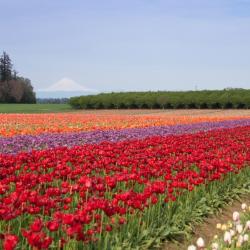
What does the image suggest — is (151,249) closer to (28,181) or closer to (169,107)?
(28,181)

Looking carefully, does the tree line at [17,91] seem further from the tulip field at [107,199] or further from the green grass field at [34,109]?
the tulip field at [107,199]

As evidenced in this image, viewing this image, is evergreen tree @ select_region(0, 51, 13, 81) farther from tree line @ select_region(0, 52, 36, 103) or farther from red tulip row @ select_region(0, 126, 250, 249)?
red tulip row @ select_region(0, 126, 250, 249)

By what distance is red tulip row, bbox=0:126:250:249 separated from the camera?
175 inches

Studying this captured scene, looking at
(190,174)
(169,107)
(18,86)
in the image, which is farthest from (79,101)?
(190,174)

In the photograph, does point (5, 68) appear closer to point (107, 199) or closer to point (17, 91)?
point (17, 91)

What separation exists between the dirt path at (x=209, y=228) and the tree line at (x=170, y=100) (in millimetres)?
51995

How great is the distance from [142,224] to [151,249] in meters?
0.32

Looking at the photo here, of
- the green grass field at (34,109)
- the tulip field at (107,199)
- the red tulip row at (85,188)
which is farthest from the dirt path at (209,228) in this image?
the green grass field at (34,109)

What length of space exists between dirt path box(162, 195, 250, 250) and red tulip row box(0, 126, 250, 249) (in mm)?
519

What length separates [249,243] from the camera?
5141 millimetres

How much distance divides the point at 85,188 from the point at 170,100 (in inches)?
2229

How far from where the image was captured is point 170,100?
61844mm

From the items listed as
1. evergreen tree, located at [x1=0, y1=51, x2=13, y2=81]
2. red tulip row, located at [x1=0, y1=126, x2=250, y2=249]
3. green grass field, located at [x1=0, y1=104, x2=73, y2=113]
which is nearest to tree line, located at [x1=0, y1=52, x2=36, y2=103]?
evergreen tree, located at [x1=0, y1=51, x2=13, y2=81]

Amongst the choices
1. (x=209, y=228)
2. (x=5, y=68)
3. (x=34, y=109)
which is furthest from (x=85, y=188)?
(x=5, y=68)
